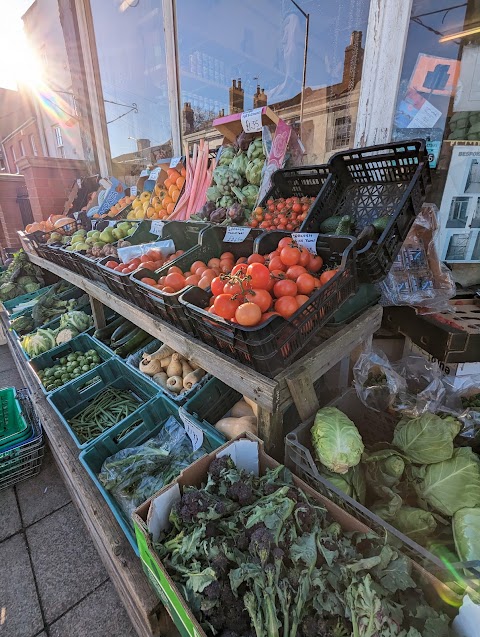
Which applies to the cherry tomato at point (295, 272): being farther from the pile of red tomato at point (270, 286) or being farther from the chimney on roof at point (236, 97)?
the chimney on roof at point (236, 97)

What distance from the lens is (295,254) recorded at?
1576mm

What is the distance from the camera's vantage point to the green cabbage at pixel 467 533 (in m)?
1.09

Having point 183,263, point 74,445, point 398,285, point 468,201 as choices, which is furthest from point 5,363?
point 468,201

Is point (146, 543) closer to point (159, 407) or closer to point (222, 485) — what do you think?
point (222, 485)

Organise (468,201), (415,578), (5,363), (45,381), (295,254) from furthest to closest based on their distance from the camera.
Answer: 1. (5,363)
2. (45,381)
3. (468,201)
4. (295,254)
5. (415,578)

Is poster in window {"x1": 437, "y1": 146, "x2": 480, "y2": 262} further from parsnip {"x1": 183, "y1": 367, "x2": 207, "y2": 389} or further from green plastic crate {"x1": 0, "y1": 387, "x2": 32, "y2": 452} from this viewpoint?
green plastic crate {"x1": 0, "y1": 387, "x2": 32, "y2": 452}

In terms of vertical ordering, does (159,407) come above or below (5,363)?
above

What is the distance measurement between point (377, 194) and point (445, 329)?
942 mm

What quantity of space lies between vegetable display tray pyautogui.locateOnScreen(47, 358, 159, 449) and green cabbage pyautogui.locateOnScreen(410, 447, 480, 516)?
68.6 inches

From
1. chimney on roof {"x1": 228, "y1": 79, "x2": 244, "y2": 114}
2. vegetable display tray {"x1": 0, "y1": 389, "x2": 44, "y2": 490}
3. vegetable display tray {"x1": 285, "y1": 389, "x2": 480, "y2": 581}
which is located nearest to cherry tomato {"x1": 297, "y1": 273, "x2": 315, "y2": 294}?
vegetable display tray {"x1": 285, "y1": 389, "x2": 480, "y2": 581}

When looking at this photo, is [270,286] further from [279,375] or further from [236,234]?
[236,234]

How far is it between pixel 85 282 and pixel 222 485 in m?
2.43

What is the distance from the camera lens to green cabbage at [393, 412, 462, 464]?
4.57ft

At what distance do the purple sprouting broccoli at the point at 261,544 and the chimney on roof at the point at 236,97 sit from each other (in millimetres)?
5018
